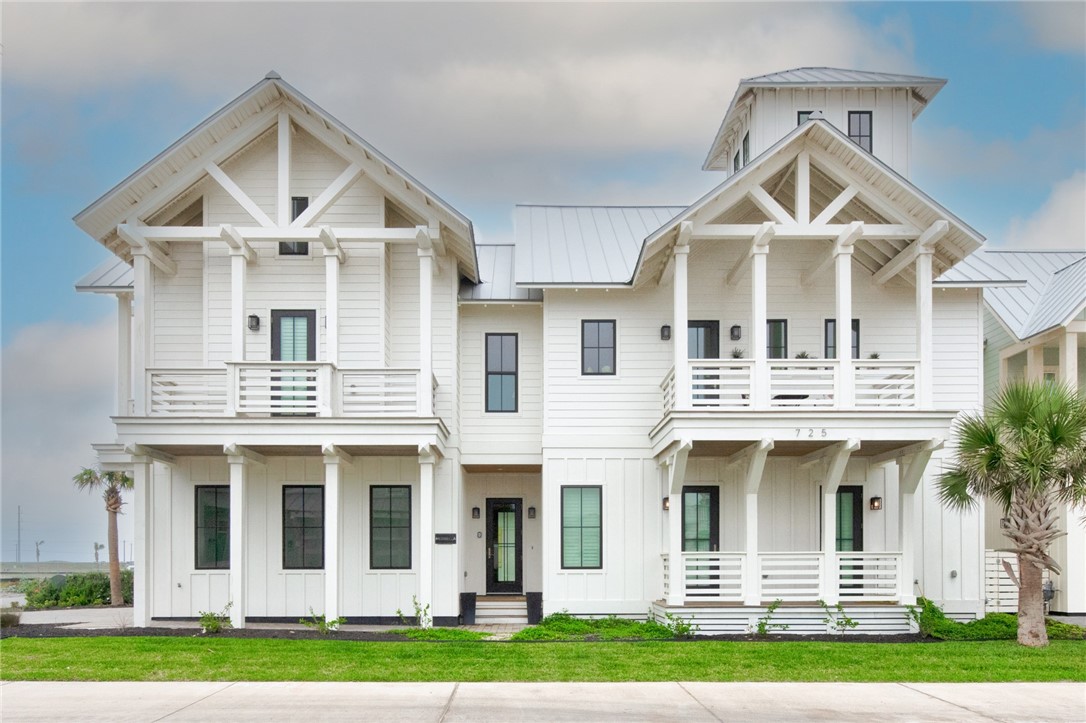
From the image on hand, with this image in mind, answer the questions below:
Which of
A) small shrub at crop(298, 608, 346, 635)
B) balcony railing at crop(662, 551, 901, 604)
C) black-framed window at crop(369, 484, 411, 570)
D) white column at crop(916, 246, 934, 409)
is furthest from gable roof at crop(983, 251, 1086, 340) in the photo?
small shrub at crop(298, 608, 346, 635)

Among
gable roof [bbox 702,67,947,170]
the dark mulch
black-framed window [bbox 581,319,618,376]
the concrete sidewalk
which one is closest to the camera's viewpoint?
the concrete sidewalk

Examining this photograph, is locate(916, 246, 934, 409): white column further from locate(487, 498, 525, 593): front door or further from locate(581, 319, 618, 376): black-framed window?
locate(487, 498, 525, 593): front door

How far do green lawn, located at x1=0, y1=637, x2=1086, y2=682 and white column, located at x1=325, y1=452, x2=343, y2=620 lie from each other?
5.72 ft

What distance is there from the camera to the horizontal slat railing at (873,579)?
18.1m

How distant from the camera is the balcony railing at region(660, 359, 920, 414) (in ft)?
57.9

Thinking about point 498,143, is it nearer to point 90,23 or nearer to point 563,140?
point 563,140

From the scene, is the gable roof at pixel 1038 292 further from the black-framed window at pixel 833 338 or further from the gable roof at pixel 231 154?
the gable roof at pixel 231 154

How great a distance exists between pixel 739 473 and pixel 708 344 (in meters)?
2.63

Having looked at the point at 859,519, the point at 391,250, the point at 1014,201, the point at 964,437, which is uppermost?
the point at 1014,201

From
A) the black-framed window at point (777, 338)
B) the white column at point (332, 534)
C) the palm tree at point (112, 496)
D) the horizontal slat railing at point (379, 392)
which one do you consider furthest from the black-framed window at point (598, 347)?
the palm tree at point (112, 496)

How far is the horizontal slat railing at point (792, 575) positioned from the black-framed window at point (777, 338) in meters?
4.01

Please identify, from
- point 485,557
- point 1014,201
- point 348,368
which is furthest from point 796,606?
point 1014,201

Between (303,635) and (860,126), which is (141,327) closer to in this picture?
(303,635)

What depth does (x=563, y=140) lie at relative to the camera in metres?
25.1
